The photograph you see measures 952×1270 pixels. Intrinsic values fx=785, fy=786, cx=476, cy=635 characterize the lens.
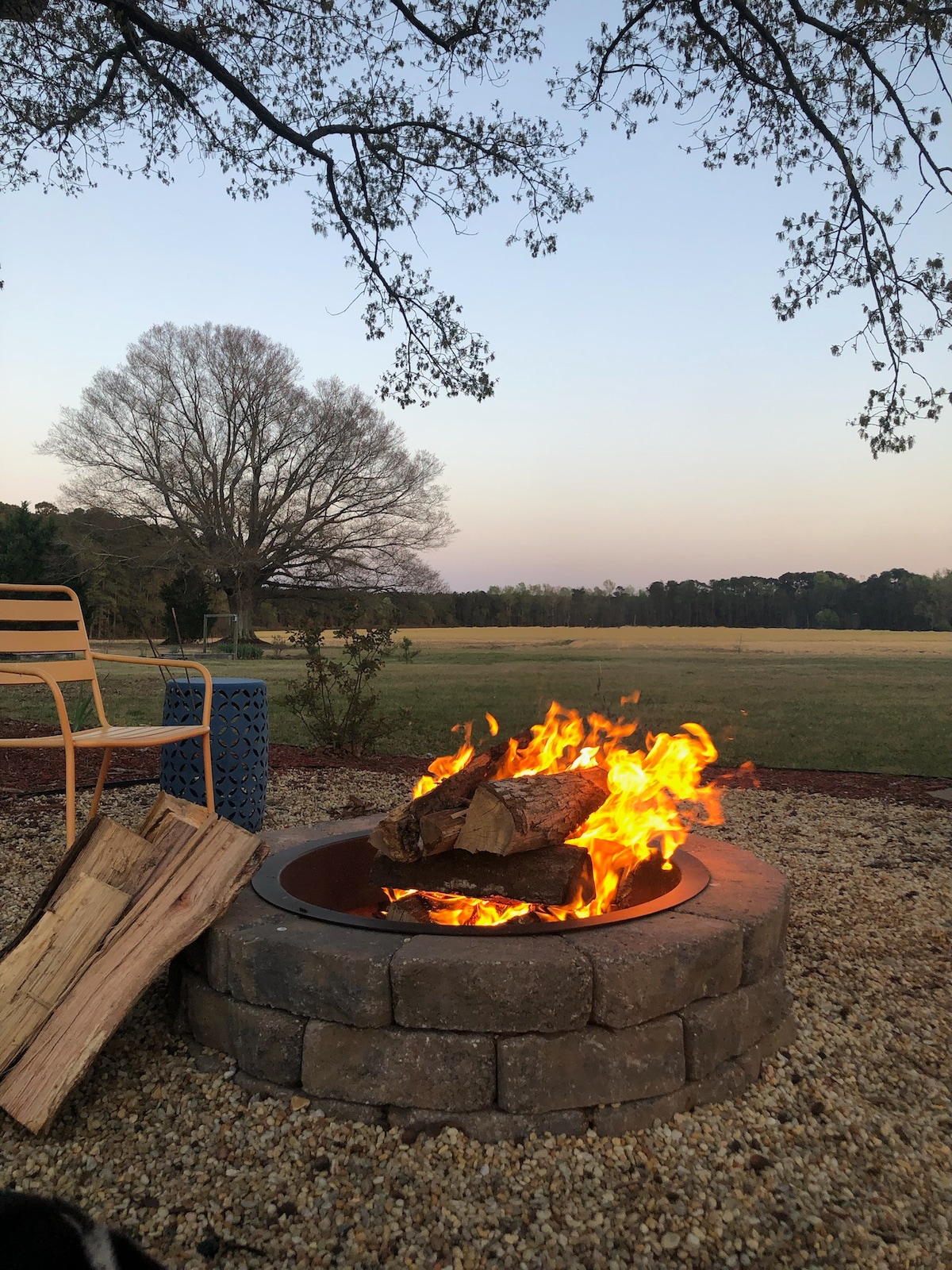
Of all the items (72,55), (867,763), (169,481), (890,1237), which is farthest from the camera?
(169,481)

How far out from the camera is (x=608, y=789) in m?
2.75

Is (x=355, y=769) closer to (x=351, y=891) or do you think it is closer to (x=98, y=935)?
(x=351, y=891)

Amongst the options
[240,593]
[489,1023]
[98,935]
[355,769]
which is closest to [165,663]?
[98,935]

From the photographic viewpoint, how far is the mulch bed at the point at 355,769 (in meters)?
5.94

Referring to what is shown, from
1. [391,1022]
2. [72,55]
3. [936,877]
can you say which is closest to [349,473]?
[72,55]

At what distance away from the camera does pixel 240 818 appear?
461 centimetres

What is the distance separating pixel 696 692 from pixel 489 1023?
710 centimetres

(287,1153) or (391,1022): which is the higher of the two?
(391,1022)

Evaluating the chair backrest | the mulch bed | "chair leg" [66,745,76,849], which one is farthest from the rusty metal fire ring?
the mulch bed

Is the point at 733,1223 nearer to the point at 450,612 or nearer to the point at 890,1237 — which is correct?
the point at 890,1237

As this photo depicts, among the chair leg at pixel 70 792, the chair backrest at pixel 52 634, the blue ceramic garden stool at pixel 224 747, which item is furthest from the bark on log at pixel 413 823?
the blue ceramic garden stool at pixel 224 747

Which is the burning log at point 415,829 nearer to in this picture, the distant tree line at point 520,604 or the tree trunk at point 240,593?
the distant tree line at point 520,604

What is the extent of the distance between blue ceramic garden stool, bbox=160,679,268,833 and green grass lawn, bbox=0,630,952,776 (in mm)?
2725

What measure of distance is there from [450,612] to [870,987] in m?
6.95
